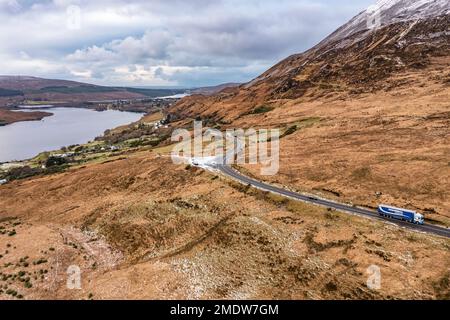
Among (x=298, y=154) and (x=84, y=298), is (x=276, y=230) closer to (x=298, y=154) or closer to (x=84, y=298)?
(x=84, y=298)

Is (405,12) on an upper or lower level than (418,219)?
upper

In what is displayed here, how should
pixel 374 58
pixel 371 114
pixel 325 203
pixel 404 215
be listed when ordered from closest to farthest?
pixel 404 215 → pixel 325 203 → pixel 371 114 → pixel 374 58

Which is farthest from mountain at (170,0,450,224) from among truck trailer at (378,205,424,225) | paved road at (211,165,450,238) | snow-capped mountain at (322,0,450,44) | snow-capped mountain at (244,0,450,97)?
truck trailer at (378,205,424,225)

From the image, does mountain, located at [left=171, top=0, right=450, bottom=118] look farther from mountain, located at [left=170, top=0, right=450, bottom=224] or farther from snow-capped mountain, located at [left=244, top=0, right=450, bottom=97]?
mountain, located at [left=170, top=0, right=450, bottom=224]

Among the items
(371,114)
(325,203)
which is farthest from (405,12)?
(325,203)

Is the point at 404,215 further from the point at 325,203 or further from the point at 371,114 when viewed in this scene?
the point at 371,114

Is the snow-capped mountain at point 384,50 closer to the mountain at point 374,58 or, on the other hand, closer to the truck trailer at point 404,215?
the mountain at point 374,58

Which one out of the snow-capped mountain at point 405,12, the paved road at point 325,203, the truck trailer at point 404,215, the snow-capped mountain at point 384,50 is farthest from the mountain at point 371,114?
the truck trailer at point 404,215
